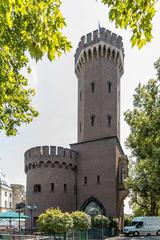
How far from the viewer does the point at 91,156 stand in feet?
132

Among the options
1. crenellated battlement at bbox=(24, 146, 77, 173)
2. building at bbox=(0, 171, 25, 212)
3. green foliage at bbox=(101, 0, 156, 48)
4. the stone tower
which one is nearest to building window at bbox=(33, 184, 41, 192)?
crenellated battlement at bbox=(24, 146, 77, 173)

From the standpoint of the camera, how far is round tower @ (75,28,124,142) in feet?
138

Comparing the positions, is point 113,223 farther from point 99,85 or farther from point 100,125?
point 99,85

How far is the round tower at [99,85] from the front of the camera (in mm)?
42188

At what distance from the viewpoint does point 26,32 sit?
5.34 m

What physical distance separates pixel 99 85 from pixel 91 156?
9093 millimetres

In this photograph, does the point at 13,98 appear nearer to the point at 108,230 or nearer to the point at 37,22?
the point at 37,22

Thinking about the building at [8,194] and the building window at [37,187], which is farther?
the building at [8,194]

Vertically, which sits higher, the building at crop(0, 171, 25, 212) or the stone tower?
the stone tower

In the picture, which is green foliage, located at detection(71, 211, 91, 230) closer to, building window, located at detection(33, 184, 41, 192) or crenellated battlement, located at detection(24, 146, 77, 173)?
building window, located at detection(33, 184, 41, 192)

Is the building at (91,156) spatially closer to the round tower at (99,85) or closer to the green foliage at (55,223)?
the round tower at (99,85)

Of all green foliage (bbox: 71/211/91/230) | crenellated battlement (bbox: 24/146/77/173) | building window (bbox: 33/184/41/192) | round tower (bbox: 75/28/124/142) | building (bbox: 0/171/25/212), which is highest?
round tower (bbox: 75/28/124/142)

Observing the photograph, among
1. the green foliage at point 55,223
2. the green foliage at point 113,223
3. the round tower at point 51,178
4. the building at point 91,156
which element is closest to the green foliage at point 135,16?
the green foliage at point 55,223

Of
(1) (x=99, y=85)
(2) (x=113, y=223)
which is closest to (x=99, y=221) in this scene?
(2) (x=113, y=223)
